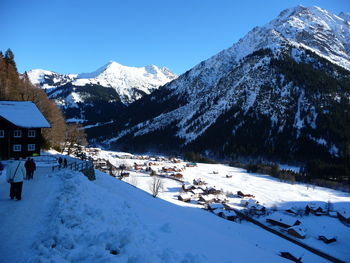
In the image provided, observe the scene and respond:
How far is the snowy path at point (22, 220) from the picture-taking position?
7.14m

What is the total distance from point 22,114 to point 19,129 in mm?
2091

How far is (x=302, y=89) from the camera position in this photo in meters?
183

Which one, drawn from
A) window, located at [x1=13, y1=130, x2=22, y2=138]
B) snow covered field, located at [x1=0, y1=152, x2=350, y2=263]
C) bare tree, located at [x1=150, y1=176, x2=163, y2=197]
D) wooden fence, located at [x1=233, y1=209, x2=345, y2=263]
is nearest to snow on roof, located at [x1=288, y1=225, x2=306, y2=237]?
wooden fence, located at [x1=233, y1=209, x2=345, y2=263]

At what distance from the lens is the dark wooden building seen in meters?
32.6

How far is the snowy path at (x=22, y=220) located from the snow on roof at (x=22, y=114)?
68.9 ft

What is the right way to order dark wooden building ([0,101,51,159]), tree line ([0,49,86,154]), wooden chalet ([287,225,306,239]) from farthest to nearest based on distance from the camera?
tree line ([0,49,86,154]) < wooden chalet ([287,225,306,239]) < dark wooden building ([0,101,51,159])

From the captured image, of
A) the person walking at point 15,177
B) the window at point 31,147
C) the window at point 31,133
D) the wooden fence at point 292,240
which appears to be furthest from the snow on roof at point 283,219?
the person walking at point 15,177

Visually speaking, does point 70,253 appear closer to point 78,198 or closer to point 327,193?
point 78,198

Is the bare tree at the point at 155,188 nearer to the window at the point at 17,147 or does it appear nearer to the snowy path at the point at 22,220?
the window at the point at 17,147

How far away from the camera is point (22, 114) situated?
112 ft

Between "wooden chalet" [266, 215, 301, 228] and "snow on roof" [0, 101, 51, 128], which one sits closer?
"snow on roof" [0, 101, 51, 128]

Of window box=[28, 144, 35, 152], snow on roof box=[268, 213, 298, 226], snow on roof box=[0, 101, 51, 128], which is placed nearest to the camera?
snow on roof box=[0, 101, 51, 128]

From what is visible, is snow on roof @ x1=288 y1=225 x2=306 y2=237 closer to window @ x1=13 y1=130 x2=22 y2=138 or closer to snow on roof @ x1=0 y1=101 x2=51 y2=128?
snow on roof @ x1=0 y1=101 x2=51 y2=128

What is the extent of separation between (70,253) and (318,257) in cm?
3774
